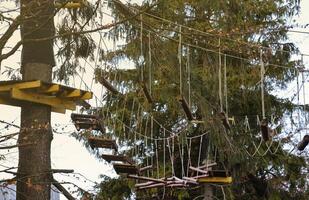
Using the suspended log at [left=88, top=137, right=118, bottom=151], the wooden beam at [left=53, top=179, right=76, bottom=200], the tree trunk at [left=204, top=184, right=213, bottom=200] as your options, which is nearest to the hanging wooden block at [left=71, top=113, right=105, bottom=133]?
the suspended log at [left=88, top=137, right=118, bottom=151]

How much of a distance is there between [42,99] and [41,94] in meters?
0.15

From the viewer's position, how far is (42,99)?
27.1 feet

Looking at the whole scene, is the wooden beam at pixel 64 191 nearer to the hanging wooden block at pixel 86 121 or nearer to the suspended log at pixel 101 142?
the suspended log at pixel 101 142

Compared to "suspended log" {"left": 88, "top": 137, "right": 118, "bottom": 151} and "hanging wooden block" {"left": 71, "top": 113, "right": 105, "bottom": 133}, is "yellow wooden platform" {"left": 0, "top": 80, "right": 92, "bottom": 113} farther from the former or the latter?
"suspended log" {"left": 88, "top": 137, "right": 118, "bottom": 151}

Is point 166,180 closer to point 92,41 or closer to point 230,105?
point 92,41

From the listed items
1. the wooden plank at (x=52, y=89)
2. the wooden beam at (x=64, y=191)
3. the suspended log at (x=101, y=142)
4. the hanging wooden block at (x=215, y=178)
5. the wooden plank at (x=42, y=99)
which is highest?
the wooden plank at (x=52, y=89)

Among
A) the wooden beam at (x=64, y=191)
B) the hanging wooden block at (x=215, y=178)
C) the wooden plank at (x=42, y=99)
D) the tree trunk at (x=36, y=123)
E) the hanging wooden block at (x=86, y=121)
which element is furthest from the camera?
the hanging wooden block at (x=215, y=178)

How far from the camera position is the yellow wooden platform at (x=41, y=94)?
775 cm

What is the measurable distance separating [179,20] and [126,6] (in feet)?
6.56

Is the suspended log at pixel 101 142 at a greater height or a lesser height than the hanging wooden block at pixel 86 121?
lesser

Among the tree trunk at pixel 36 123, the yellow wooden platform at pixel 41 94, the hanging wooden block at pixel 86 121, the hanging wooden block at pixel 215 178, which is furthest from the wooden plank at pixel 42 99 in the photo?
the hanging wooden block at pixel 215 178

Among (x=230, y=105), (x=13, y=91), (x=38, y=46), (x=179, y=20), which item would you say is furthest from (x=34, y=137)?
(x=230, y=105)

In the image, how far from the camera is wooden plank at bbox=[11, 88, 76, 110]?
7773mm

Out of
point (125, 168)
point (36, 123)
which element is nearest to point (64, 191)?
point (36, 123)
